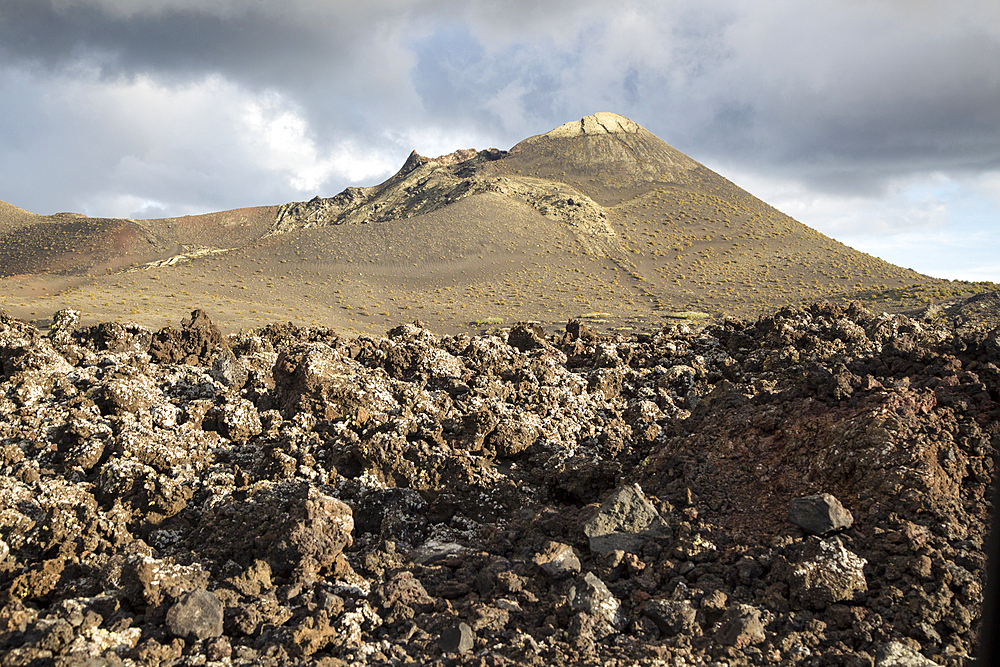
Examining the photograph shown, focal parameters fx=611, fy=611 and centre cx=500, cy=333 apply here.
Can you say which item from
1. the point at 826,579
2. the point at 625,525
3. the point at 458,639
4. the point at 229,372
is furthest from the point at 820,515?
the point at 229,372

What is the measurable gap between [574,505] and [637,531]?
49.7 inches

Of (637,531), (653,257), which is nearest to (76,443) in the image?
(637,531)

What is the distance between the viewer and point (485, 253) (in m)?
50.7

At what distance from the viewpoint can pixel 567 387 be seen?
9453 millimetres

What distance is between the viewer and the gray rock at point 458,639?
392 centimetres

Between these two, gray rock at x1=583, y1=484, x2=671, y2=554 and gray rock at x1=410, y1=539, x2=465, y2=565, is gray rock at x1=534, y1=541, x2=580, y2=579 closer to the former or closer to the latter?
gray rock at x1=583, y1=484, x2=671, y2=554

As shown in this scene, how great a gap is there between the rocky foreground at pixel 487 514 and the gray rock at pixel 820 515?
25 mm

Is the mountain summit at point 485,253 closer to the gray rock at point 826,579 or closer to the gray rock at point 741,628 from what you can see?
the gray rock at point 741,628

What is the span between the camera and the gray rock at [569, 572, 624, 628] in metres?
4.23

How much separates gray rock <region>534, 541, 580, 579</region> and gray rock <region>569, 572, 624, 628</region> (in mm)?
226

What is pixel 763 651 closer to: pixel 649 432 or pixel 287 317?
pixel 649 432

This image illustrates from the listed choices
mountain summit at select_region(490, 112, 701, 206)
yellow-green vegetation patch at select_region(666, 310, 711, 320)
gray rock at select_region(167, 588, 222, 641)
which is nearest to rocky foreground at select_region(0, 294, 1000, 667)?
gray rock at select_region(167, 588, 222, 641)

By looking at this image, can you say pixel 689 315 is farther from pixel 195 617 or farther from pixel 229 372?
pixel 195 617

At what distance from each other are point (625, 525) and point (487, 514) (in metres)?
1.62
